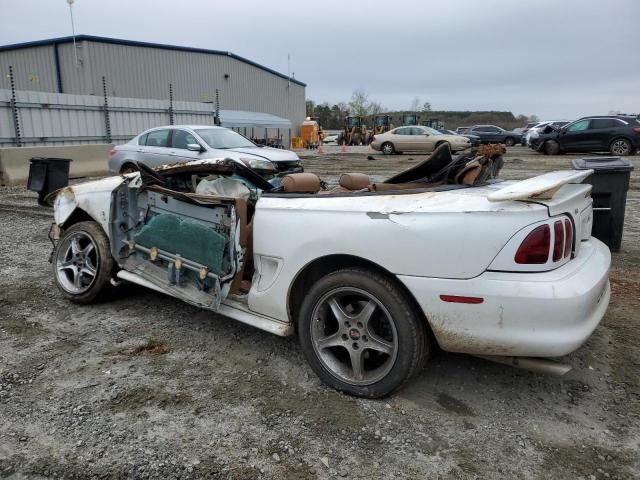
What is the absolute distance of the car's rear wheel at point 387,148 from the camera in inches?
1029

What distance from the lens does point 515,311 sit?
2.35m

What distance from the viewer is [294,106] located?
153 ft

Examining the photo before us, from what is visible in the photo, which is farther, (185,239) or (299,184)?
(185,239)

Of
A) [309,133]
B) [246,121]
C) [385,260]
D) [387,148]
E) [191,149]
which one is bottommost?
[387,148]

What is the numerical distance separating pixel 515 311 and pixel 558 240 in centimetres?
42

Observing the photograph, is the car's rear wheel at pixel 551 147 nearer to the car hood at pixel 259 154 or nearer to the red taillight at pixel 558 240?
the car hood at pixel 259 154

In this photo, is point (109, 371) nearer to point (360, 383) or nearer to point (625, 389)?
point (360, 383)

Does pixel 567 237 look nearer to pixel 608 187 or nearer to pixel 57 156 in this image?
pixel 608 187

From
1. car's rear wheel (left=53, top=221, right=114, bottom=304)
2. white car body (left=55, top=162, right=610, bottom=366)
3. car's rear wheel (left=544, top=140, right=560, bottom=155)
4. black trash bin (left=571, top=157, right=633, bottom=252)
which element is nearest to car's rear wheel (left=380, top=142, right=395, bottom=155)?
car's rear wheel (left=544, top=140, right=560, bottom=155)

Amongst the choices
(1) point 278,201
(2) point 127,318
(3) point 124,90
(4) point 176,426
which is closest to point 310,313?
(1) point 278,201

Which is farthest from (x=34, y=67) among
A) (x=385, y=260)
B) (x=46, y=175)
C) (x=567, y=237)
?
(x=567, y=237)

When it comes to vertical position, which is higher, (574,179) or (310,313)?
(574,179)

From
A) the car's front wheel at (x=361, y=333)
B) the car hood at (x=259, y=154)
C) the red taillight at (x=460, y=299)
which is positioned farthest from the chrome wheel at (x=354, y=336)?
the car hood at (x=259, y=154)

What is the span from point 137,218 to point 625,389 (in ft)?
11.5
